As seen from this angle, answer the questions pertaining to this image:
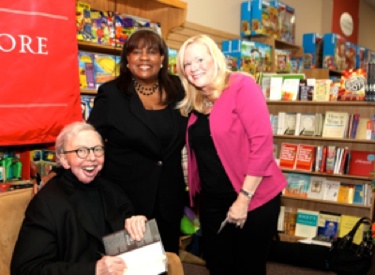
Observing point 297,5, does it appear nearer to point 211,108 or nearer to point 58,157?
point 211,108

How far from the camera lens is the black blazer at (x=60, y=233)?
5.16 feet

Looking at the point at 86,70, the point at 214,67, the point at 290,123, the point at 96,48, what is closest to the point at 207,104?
the point at 214,67

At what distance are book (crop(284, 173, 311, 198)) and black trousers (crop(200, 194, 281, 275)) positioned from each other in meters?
2.24

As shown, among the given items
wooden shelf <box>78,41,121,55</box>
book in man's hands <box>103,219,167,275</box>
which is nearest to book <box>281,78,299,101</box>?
wooden shelf <box>78,41,121,55</box>

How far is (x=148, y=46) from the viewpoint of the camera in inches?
88.0

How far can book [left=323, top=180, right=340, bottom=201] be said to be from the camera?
13.5ft

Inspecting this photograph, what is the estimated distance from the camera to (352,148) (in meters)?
4.09

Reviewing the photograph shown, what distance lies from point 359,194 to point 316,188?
1.31 feet

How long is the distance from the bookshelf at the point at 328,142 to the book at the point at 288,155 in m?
0.06

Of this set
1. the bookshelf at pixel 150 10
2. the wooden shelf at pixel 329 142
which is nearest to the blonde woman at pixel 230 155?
the bookshelf at pixel 150 10

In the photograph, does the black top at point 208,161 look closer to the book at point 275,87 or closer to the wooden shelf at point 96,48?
the wooden shelf at point 96,48

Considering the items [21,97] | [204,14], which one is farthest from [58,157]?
[204,14]

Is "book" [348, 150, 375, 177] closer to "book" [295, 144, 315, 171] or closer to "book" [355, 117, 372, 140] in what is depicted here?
"book" [355, 117, 372, 140]

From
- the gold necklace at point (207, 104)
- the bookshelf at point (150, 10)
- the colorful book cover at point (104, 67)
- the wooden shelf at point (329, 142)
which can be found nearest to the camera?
the gold necklace at point (207, 104)
